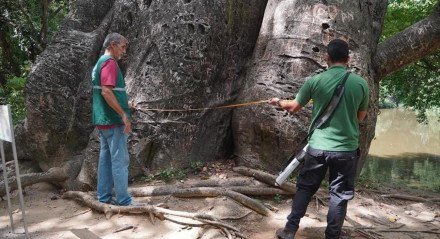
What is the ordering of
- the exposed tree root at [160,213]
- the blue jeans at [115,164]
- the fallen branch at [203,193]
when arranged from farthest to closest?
the fallen branch at [203,193], the blue jeans at [115,164], the exposed tree root at [160,213]

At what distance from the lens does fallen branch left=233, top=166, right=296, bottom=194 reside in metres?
4.79

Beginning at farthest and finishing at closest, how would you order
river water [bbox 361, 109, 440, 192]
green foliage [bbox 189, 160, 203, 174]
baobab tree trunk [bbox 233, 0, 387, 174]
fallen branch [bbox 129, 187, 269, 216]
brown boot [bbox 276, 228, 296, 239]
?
river water [bbox 361, 109, 440, 192] → green foliage [bbox 189, 160, 203, 174] → baobab tree trunk [bbox 233, 0, 387, 174] → fallen branch [bbox 129, 187, 269, 216] → brown boot [bbox 276, 228, 296, 239]

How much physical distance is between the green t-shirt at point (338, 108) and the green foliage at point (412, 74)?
9248mm

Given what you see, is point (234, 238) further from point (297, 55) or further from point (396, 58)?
point (396, 58)

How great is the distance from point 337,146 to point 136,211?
2.09 m

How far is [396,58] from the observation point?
599 cm

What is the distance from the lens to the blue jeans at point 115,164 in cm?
430

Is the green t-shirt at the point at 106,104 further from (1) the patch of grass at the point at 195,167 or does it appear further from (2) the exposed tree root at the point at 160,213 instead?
(1) the patch of grass at the point at 195,167

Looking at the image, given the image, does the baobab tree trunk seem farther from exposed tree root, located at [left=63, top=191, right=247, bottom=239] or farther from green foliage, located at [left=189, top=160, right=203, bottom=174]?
exposed tree root, located at [left=63, top=191, right=247, bottom=239]

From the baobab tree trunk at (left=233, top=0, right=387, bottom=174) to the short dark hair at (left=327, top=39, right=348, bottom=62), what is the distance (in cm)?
160

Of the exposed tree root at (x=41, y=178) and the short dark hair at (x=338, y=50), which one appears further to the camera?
the exposed tree root at (x=41, y=178)

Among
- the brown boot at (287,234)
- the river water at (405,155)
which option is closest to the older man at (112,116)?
the brown boot at (287,234)

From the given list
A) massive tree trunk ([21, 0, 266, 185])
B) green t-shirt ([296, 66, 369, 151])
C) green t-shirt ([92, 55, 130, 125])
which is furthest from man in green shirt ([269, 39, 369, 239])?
massive tree trunk ([21, 0, 266, 185])

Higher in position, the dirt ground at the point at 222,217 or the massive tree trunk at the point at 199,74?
the massive tree trunk at the point at 199,74
